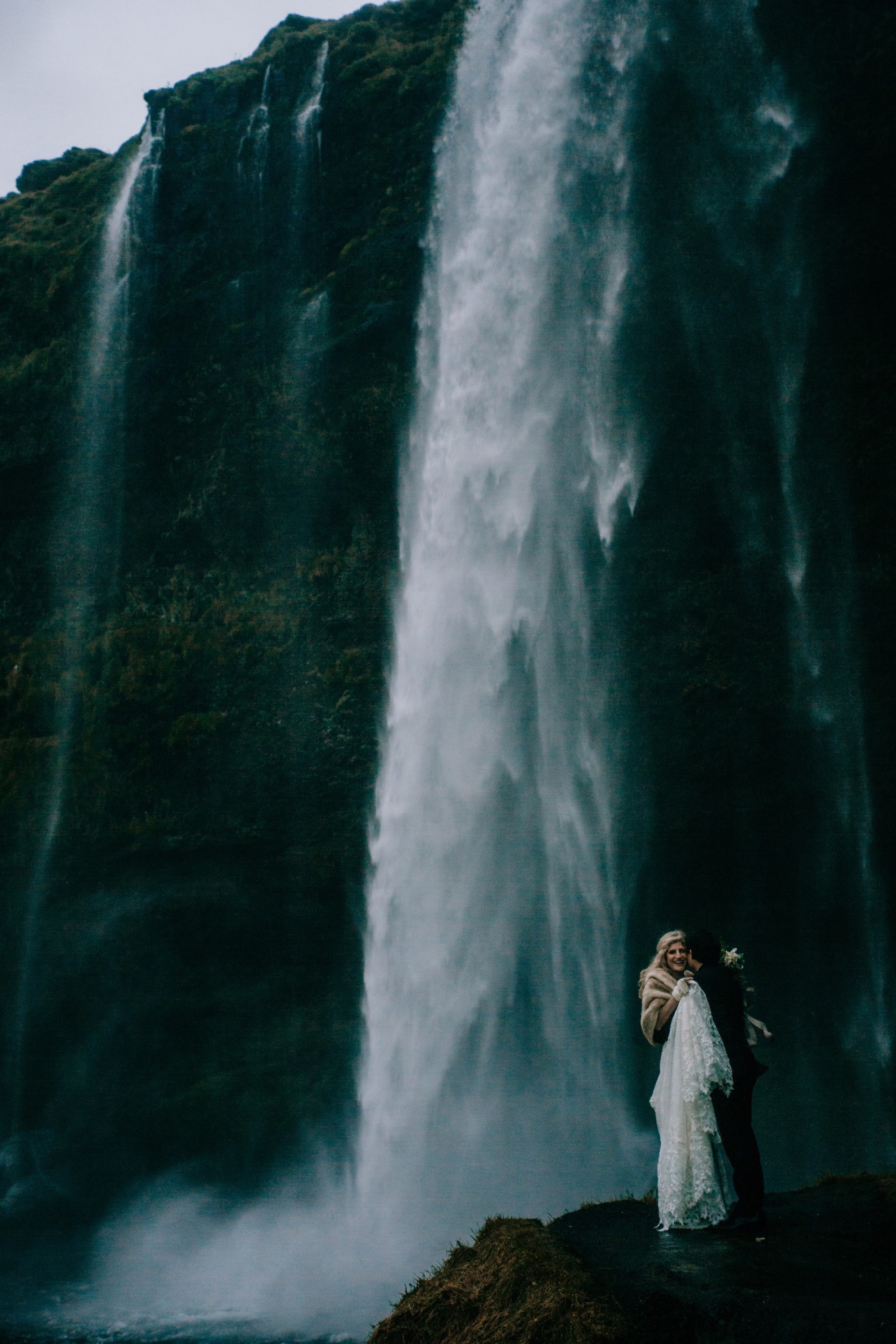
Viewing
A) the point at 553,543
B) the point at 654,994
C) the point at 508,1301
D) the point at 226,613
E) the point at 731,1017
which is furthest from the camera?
the point at 226,613

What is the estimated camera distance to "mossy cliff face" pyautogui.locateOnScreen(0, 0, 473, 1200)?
696 inches

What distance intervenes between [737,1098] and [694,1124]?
0.30 metres

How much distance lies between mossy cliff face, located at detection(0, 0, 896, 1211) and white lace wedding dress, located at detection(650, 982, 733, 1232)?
11548 mm

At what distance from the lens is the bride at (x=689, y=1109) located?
17.9ft

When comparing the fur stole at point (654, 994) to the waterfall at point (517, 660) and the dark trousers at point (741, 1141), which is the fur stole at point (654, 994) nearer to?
the dark trousers at point (741, 1141)

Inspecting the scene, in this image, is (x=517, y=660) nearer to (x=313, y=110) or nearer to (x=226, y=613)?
(x=226, y=613)

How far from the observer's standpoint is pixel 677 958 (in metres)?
6.01

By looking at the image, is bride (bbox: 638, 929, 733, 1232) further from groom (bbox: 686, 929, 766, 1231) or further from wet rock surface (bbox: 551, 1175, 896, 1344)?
wet rock surface (bbox: 551, 1175, 896, 1344)

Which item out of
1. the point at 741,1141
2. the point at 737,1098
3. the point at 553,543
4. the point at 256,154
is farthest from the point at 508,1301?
the point at 256,154

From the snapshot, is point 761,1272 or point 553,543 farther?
point 553,543

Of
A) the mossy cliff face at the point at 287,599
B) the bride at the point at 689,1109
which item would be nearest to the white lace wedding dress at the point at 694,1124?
the bride at the point at 689,1109

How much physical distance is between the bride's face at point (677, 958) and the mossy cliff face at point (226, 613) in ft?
39.8

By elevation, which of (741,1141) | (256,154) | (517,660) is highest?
(256,154)

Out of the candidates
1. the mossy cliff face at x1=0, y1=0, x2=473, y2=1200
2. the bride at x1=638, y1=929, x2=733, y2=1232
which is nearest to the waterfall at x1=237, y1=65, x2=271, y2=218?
the mossy cliff face at x1=0, y1=0, x2=473, y2=1200
